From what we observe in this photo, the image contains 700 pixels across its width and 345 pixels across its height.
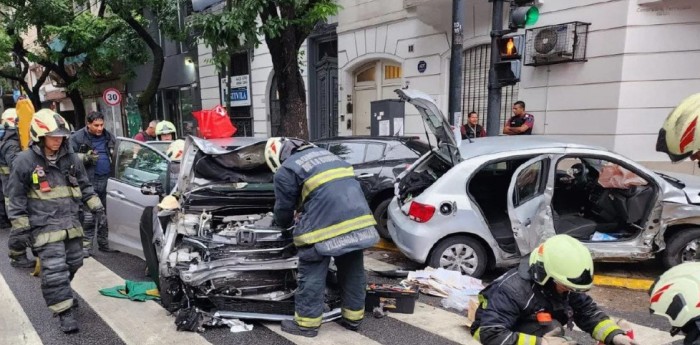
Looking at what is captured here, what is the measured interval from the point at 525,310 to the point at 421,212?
2.39 m

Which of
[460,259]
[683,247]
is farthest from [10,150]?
[683,247]

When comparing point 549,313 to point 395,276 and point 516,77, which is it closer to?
point 395,276

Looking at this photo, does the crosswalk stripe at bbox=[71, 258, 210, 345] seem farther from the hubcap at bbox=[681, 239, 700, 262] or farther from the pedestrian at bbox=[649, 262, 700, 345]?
the hubcap at bbox=[681, 239, 700, 262]

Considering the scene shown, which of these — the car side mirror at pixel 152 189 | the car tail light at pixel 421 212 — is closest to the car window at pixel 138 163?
the car side mirror at pixel 152 189

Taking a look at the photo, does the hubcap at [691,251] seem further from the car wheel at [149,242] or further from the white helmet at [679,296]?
the car wheel at [149,242]

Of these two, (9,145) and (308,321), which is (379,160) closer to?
(308,321)

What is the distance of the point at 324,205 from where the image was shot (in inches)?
135

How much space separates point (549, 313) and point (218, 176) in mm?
2996

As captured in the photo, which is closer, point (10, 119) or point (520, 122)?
point (10, 119)

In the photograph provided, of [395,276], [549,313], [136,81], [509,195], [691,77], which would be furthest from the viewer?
[136,81]

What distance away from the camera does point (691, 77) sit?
7715mm

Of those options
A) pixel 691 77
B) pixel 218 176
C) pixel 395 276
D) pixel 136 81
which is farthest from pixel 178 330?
pixel 136 81

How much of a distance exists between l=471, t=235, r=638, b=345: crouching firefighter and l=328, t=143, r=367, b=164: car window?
4.56 m

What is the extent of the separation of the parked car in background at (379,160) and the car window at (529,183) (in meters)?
2.09
